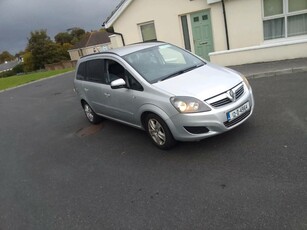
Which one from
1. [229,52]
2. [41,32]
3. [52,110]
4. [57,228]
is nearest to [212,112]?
[57,228]

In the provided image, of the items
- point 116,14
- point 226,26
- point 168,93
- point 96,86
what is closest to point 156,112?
point 168,93

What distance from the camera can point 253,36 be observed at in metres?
A: 10.4

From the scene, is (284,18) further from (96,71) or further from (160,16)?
(96,71)

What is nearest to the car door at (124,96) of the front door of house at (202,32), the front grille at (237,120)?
the front grille at (237,120)

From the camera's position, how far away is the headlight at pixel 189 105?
385 cm

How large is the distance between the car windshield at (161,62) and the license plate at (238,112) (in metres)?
1.18

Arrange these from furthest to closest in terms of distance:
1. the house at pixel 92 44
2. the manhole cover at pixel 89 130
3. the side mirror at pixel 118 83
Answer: the house at pixel 92 44 → the manhole cover at pixel 89 130 → the side mirror at pixel 118 83

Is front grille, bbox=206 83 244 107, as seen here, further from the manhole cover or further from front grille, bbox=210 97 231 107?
the manhole cover

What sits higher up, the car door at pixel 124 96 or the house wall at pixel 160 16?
the house wall at pixel 160 16

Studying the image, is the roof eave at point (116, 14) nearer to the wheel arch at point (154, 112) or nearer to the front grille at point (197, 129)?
the wheel arch at point (154, 112)

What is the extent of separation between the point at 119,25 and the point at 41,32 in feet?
178

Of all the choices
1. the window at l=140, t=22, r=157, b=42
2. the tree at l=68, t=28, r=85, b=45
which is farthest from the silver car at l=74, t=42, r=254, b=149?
the tree at l=68, t=28, r=85, b=45

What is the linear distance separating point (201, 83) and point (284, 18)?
25.5 ft

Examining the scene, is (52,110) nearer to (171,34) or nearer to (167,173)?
(171,34)
